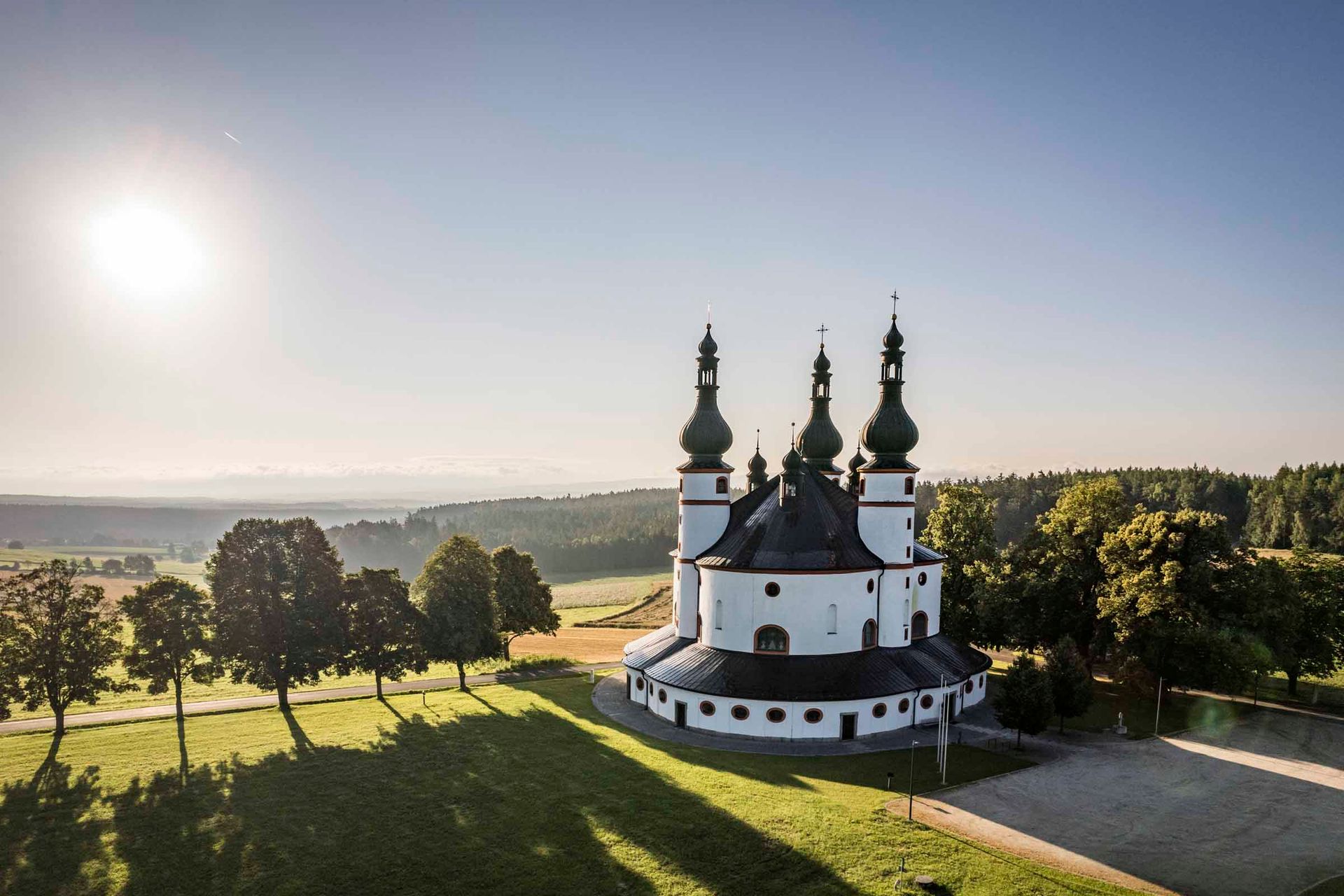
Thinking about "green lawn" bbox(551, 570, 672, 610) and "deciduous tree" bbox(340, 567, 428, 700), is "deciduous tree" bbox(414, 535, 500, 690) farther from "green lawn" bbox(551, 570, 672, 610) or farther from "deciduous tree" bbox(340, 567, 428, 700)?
"green lawn" bbox(551, 570, 672, 610)

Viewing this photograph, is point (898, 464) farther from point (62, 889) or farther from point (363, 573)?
point (62, 889)

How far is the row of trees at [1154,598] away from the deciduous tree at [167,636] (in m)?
42.2

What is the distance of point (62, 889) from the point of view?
19.3 meters

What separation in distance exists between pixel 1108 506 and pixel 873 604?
17.2 meters

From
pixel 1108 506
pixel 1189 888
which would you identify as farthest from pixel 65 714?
pixel 1108 506

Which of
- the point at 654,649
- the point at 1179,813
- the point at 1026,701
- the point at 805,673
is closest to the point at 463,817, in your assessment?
the point at 654,649

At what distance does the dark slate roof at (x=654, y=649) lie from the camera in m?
35.6

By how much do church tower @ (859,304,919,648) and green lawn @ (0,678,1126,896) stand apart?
7.73m

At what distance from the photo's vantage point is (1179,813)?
23609mm

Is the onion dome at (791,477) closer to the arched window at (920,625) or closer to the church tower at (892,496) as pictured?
the church tower at (892,496)

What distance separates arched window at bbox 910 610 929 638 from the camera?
37.2 metres

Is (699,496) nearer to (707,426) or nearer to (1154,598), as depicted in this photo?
(707,426)

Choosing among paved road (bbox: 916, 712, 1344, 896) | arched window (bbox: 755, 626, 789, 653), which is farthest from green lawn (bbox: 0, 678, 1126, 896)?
arched window (bbox: 755, 626, 789, 653)

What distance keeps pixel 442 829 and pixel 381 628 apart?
19353mm
